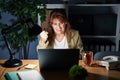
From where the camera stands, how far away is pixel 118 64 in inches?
87.4

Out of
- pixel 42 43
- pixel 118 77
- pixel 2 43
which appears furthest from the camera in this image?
pixel 2 43

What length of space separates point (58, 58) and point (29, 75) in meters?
0.27

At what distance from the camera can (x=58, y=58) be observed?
2.12m

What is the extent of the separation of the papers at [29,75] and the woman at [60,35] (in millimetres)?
753

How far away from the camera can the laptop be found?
2.11m

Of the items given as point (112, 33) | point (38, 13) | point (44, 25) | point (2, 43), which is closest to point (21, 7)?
point (38, 13)

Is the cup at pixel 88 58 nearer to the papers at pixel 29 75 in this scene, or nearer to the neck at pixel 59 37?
the papers at pixel 29 75

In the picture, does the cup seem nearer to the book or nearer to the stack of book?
the stack of book

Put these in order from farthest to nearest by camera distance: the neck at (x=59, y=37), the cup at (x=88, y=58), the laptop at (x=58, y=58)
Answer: the neck at (x=59, y=37)
the cup at (x=88, y=58)
the laptop at (x=58, y=58)

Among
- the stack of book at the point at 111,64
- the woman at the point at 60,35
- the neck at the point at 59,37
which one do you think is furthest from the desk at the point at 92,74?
the neck at the point at 59,37

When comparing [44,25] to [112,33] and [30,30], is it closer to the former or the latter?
[112,33]

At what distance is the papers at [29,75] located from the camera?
1977mm

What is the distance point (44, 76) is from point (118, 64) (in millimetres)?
648

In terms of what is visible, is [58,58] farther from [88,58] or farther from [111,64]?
[111,64]
